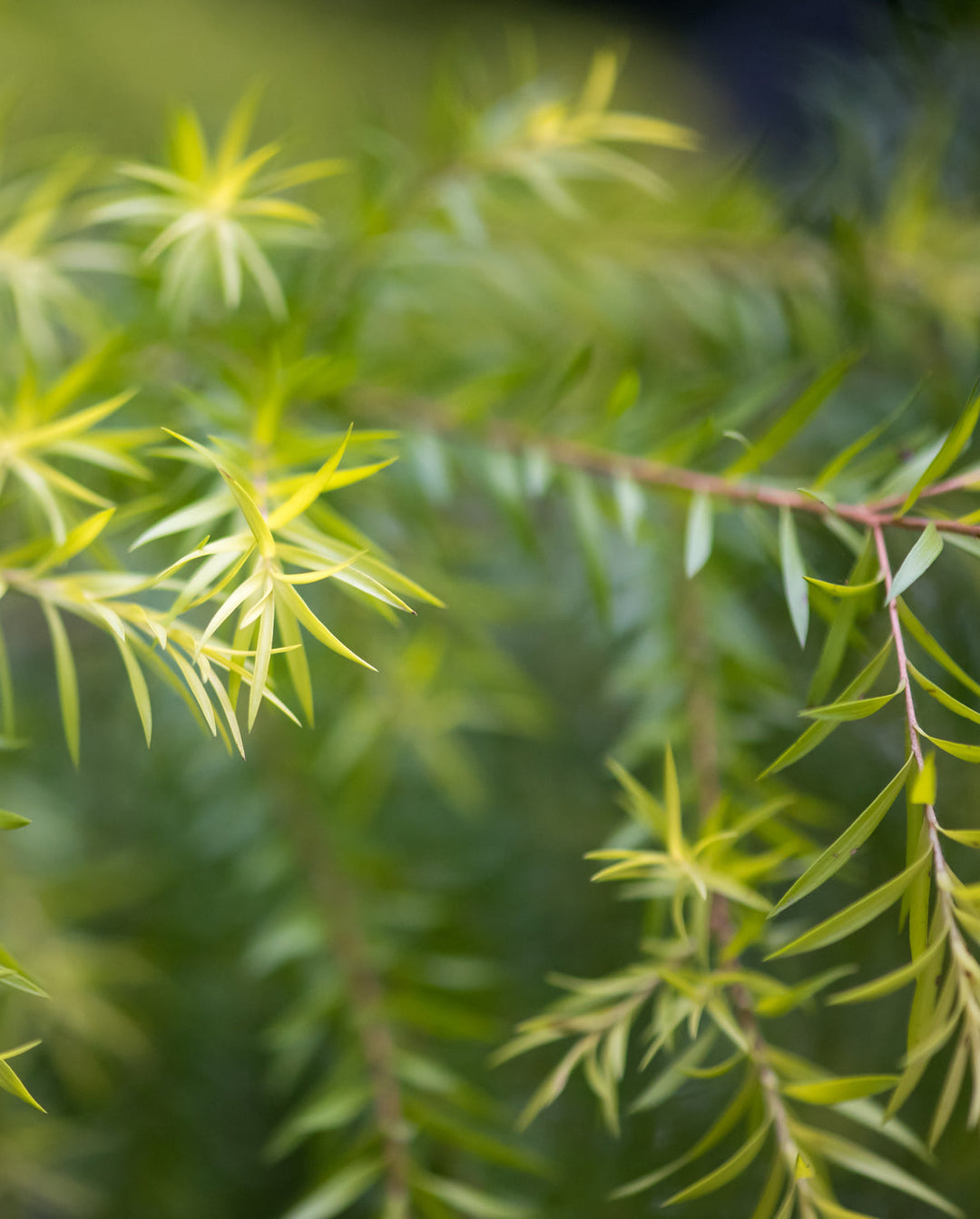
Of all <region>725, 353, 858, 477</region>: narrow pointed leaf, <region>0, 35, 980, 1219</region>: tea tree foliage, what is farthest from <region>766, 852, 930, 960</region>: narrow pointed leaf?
<region>725, 353, 858, 477</region>: narrow pointed leaf

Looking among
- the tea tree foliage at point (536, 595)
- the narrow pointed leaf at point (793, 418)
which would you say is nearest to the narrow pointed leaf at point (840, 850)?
the tea tree foliage at point (536, 595)

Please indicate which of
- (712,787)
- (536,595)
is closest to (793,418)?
(712,787)

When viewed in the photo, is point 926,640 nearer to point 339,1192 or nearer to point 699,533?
point 699,533

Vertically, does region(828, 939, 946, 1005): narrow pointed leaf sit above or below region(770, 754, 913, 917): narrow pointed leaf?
below

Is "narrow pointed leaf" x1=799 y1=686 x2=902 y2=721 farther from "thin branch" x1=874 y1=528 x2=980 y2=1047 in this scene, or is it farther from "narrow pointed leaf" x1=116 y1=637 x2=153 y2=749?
"narrow pointed leaf" x1=116 y1=637 x2=153 y2=749

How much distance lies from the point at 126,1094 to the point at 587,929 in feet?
0.98

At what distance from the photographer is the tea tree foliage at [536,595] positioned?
0.69 feet

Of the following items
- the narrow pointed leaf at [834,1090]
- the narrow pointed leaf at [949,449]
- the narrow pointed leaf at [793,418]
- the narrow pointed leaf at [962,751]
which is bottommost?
the narrow pointed leaf at [834,1090]

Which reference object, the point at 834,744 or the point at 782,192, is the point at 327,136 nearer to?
the point at 782,192

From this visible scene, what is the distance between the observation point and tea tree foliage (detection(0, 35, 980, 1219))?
21 cm

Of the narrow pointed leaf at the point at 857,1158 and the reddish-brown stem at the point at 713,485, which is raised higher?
the reddish-brown stem at the point at 713,485

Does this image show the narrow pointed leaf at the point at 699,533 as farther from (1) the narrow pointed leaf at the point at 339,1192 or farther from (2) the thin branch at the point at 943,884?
(1) the narrow pointed leaf at the point at 339,1192

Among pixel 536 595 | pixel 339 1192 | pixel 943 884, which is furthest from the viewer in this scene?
pixel 536 595

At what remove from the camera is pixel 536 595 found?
0.51m
